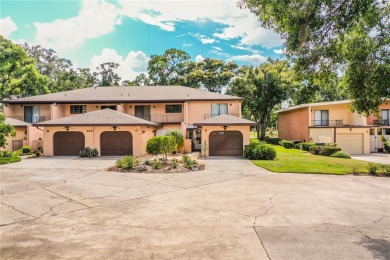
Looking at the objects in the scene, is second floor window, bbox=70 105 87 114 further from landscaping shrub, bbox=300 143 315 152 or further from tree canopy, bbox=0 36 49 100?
landscaping shrub, bbox=300 143 315 152

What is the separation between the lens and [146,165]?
16266mm

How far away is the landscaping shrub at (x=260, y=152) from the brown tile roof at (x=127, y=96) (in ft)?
29.8

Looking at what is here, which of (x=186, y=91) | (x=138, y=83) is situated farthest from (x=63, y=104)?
(x=138, y=83)

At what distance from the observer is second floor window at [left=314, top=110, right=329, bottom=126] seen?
107 ft

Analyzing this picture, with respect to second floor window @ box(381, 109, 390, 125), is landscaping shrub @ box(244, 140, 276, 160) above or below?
below

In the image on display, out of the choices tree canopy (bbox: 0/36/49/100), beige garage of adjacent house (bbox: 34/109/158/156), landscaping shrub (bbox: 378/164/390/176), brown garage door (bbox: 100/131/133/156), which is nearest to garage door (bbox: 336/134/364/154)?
landscaping shrub (bbox: 378/164/390/176)

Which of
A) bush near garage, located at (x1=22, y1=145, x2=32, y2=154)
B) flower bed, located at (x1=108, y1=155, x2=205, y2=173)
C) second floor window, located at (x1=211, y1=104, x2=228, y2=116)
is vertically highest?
second floor window, located at (x1=211, y1=104, x2=228, y2=116)

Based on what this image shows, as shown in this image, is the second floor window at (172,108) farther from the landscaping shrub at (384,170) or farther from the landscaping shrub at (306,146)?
the landscaping shrub at (384,170)

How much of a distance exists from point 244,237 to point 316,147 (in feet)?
74.5

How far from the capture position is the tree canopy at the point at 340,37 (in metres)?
9.34

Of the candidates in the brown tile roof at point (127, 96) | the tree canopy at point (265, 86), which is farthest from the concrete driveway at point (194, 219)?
the tree canopy at point (265, 86)

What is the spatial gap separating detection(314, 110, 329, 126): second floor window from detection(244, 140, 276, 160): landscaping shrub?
1559 cm

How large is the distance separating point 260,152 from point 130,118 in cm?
1219

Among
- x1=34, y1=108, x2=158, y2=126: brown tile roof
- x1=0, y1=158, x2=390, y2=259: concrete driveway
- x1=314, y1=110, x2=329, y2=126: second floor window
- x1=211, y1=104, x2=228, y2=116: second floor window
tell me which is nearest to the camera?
x1=0, y1=158, x2=390, y2=259: concrete driveway
